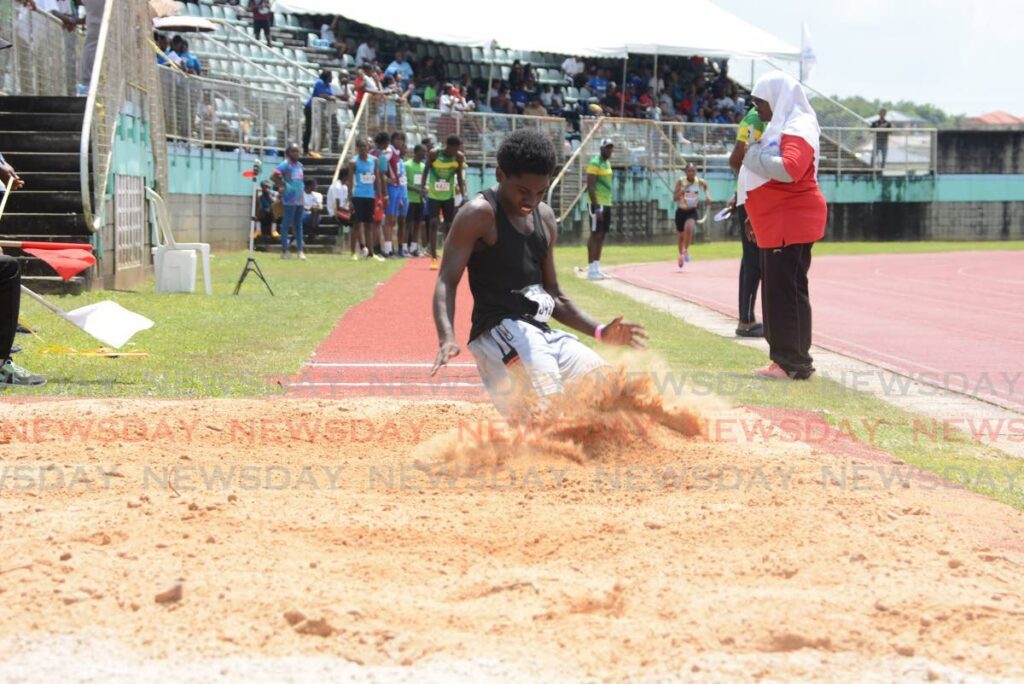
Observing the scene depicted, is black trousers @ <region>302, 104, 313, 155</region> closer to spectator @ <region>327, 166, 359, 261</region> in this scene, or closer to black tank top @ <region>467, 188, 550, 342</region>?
spectator @ <region>327, 166, 359, 261</region>

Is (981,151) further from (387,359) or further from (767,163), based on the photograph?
(387,359)

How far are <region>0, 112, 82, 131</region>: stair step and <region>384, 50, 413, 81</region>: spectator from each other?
66.9 feet

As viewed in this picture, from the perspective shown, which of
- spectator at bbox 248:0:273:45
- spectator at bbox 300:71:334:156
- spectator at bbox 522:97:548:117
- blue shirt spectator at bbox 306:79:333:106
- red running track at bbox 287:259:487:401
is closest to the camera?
red running track at bbox 287:259:487:401

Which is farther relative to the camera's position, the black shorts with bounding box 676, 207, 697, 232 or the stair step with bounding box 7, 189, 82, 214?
the black shorts with bounding box 676, 207, 697, 232

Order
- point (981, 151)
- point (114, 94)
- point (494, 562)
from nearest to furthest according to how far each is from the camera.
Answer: point (494, 562), point (114, 94), point (981, 151)

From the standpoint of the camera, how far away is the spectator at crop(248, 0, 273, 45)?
114ft

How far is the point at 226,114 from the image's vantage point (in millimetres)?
27703

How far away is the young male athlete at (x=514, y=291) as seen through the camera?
662cm

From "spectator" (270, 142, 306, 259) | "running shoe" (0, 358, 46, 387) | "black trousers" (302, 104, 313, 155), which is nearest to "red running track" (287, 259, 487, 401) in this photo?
"running shoe" (0, 358, 46, 387)

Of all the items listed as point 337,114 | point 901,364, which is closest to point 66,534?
point 901,364

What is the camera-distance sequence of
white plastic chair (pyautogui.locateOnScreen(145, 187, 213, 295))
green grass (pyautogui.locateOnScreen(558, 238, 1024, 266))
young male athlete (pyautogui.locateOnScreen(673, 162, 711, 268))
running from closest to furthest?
white plastic chair (pyautogui.locateOnScreen(145, 187, 213, 295)) < young male athlete (pyautogui.locateOnScreen(673, 162, 711, 268)) < green grass (pyautogui.locateOnScreen(558, 238, 1024, 266))

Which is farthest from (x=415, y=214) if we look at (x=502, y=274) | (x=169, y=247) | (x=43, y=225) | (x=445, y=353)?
(x=445, y=353)

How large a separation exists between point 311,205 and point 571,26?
59.4 feet

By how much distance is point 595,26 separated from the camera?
44156 mm
